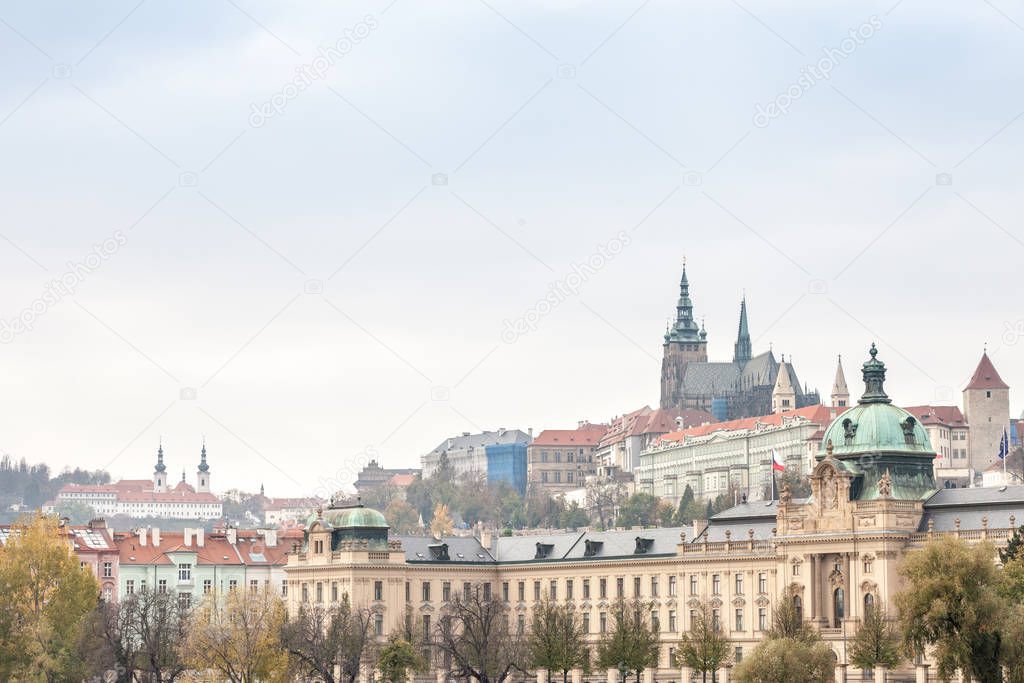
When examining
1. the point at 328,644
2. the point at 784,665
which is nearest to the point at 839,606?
the point at 784,665

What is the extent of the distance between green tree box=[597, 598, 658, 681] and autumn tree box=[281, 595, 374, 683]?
15976 millimetres

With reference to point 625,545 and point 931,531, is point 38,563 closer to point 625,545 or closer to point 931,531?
point 625,545

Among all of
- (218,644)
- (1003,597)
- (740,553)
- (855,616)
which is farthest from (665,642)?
(1003,597)

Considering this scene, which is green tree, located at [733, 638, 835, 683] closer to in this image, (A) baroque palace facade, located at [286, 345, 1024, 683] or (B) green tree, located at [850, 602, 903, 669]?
(B) green tree, located at [850, 602, 903, 669]

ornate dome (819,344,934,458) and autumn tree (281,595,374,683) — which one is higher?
ornate dome (819,344,934,458)

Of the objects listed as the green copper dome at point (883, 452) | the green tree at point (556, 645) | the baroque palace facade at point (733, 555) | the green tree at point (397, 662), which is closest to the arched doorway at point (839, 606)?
the baroque palace facade at point (733, 555)

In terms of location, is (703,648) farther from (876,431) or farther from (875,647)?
(876,431)

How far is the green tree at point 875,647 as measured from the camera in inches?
5064

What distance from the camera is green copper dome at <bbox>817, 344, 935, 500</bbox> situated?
467ft

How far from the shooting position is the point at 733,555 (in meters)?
150

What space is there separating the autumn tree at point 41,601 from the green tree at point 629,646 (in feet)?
108

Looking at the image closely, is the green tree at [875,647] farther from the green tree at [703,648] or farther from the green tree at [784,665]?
the green tree at [784,665]

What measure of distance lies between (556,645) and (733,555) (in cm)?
1674

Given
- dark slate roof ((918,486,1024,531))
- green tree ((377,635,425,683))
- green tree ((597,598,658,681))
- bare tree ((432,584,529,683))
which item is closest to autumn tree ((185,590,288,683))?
green tree ((377,635,425,683))
